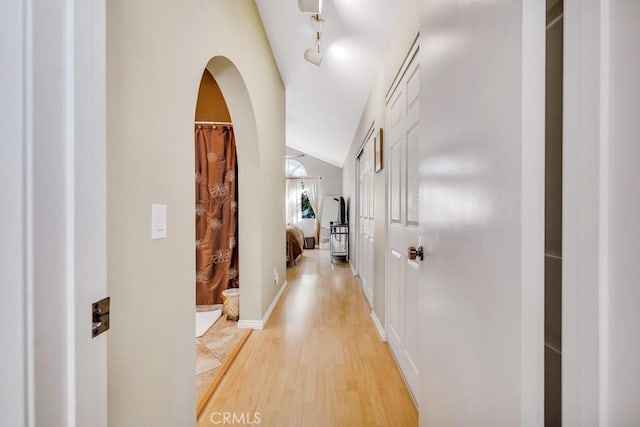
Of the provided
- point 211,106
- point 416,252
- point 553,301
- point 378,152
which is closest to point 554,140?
point 553,301

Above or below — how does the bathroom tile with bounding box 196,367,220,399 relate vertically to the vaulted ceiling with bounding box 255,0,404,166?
below

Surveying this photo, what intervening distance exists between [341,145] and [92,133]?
5664 mm

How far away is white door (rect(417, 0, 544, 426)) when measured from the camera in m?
0.52

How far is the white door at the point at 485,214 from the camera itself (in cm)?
52

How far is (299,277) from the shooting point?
4.69 meters

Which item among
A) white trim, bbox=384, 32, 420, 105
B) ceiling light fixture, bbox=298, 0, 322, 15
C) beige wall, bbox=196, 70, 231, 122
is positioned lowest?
white trim, bbox=384, 32, 420, 105

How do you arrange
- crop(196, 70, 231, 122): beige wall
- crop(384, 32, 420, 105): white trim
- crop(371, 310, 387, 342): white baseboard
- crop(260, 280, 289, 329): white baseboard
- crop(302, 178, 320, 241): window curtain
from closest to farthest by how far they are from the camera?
crop(384, 32, 420, 105): white trim → crop(371, 310, 387, 342): white baseboard → crop(260, 280, 289, 329): white baseboard → crop(196, 70, 231, 122): beige wall → crop(302, 178, 320, 241): window curtain

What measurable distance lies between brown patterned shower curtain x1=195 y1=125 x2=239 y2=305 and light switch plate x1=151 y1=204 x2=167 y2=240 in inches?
80.9

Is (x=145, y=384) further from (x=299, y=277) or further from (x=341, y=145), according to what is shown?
(x=341, y=145)
